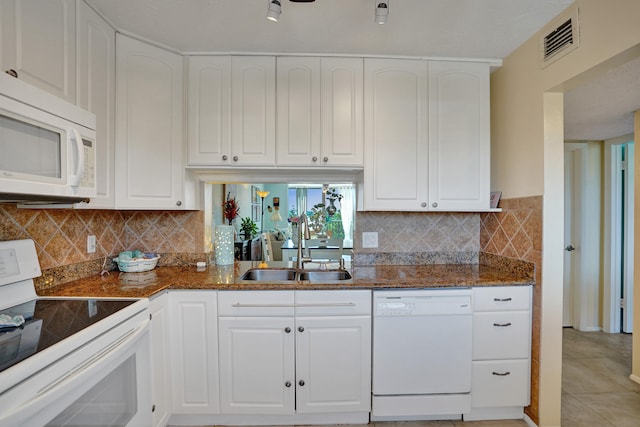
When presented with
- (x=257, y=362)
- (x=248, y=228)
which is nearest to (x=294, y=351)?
(x=257, y=362)

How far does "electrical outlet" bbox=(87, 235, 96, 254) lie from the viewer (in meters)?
1.93

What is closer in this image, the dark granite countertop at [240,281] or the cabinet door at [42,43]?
the cabinet door at [42,43]

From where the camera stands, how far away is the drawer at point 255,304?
5.83 ft

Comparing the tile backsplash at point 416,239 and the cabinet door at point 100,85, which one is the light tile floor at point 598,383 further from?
the cabinet door at point 100,85

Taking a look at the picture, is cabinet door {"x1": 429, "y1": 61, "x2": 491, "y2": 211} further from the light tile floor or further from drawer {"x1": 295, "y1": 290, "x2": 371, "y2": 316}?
the light tile floor

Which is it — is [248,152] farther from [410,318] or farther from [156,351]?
[410,318]

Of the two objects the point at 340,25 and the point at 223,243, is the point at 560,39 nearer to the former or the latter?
the point at 340,25

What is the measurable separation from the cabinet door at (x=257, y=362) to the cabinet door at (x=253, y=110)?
1047 mm

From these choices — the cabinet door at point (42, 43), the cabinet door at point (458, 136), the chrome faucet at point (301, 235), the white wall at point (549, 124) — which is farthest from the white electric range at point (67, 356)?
the white wall at point (549, 124)

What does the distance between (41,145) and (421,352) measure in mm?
2107

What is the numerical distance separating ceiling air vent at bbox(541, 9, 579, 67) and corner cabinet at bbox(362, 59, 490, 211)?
401mm

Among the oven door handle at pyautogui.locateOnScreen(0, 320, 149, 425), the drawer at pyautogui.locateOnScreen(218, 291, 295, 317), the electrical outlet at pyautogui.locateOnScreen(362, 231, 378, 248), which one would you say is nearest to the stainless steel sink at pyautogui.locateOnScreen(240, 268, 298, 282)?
the drawer at pyautogui.locateOnScreen(218, 291, 295, 317)

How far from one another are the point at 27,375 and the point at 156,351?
0.81m

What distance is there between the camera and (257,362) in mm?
1781
